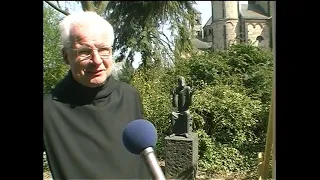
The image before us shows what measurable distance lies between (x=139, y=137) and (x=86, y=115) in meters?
0.63

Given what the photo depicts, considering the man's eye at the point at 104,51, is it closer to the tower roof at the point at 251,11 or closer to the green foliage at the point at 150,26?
the green foliage at the point at 150,26

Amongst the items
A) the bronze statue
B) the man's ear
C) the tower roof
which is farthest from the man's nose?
the tower roof

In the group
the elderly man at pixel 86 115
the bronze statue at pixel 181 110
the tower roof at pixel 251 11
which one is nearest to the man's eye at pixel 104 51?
the elderly man at pixel 86 115

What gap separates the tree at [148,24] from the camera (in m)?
1.53

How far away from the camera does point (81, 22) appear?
1.39 m

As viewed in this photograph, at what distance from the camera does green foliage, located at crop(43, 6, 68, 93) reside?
1.45m

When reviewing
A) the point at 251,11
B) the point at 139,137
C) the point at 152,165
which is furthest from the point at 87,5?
the point at 152,165

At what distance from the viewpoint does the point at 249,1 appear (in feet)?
5.06

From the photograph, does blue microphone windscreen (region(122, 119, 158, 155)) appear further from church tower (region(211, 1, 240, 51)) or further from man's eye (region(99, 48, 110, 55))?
church tower (region(211, 1, 240, 51))

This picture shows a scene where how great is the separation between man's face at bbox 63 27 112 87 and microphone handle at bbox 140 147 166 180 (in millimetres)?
693
